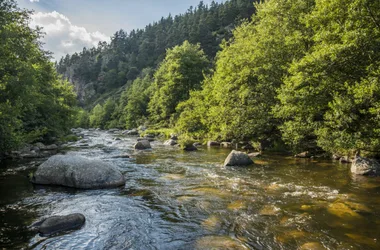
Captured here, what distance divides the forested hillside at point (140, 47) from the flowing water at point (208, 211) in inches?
3501

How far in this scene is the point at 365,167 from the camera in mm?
13734

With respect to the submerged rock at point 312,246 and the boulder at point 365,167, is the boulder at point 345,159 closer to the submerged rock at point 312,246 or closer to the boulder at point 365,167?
the boulder at point 365,167

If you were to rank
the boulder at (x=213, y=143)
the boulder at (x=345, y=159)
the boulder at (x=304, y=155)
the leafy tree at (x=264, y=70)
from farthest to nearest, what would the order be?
the boulder at (x=213, y=143)
the leafy tree at (x=264, y=70)
the boulder at (x=304, y=155)
the boulder at (x=345, y=159)

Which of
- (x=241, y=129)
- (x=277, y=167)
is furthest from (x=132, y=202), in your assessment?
(x=241, y=129)

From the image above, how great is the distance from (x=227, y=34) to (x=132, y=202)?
331ft

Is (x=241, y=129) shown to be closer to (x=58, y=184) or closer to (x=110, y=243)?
(x=58, y=184)

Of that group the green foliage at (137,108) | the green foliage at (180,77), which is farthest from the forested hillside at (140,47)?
the green foliage at (180,77)

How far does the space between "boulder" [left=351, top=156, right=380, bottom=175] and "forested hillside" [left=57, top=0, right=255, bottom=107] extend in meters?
86.9

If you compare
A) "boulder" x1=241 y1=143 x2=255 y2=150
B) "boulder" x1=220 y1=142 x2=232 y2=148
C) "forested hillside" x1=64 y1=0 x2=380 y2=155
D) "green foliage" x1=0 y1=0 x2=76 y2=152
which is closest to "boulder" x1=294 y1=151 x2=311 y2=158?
"forested hillside" x1=64 y1=0 x2=380 y2=155

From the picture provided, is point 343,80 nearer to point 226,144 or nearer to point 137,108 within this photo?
point 226,144

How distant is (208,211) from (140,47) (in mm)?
154707

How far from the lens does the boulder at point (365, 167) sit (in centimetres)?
1347

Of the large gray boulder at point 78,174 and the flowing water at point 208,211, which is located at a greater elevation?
the large gray boulder at point 78,174

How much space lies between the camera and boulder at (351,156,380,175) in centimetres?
1347
